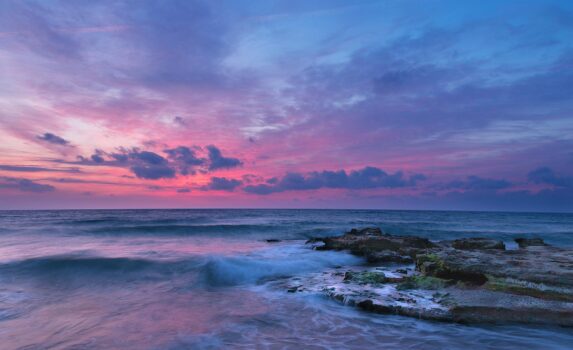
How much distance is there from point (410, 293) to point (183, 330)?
5734 mm

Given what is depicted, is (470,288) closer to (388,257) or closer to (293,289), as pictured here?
(293,289)

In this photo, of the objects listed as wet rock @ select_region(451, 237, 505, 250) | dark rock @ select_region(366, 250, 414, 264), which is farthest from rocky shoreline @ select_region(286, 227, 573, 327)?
wet rock @ select_region(451, 237, 505, 250)

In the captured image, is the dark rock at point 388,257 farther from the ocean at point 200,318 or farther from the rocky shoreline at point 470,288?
the ocean at point 200,318

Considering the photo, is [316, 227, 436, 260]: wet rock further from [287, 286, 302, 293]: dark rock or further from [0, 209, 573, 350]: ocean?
[287, 286, 302, 293]: dark rock

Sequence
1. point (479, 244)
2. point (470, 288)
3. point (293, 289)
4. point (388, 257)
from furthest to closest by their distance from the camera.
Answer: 1. point (479, 244)
2. point (388, 257)
3. point (293, 289)
4. point (470, 288)

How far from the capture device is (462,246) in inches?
695

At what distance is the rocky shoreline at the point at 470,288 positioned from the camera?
735cm

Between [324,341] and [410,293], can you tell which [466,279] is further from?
[324,341]

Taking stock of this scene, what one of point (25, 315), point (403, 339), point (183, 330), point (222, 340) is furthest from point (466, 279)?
point (25, 315)

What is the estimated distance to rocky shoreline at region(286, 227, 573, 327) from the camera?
7.35 meters

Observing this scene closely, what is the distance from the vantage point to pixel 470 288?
857 centimetres

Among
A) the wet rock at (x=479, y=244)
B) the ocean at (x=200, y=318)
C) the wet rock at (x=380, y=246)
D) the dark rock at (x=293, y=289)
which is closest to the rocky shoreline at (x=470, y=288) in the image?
the dark rock at (x=293, y=289)

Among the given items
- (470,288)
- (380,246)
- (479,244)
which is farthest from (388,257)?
(470,288)

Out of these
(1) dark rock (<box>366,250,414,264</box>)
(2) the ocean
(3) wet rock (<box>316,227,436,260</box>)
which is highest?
(3) wet rock (<box>316,227,436,260</box>)
